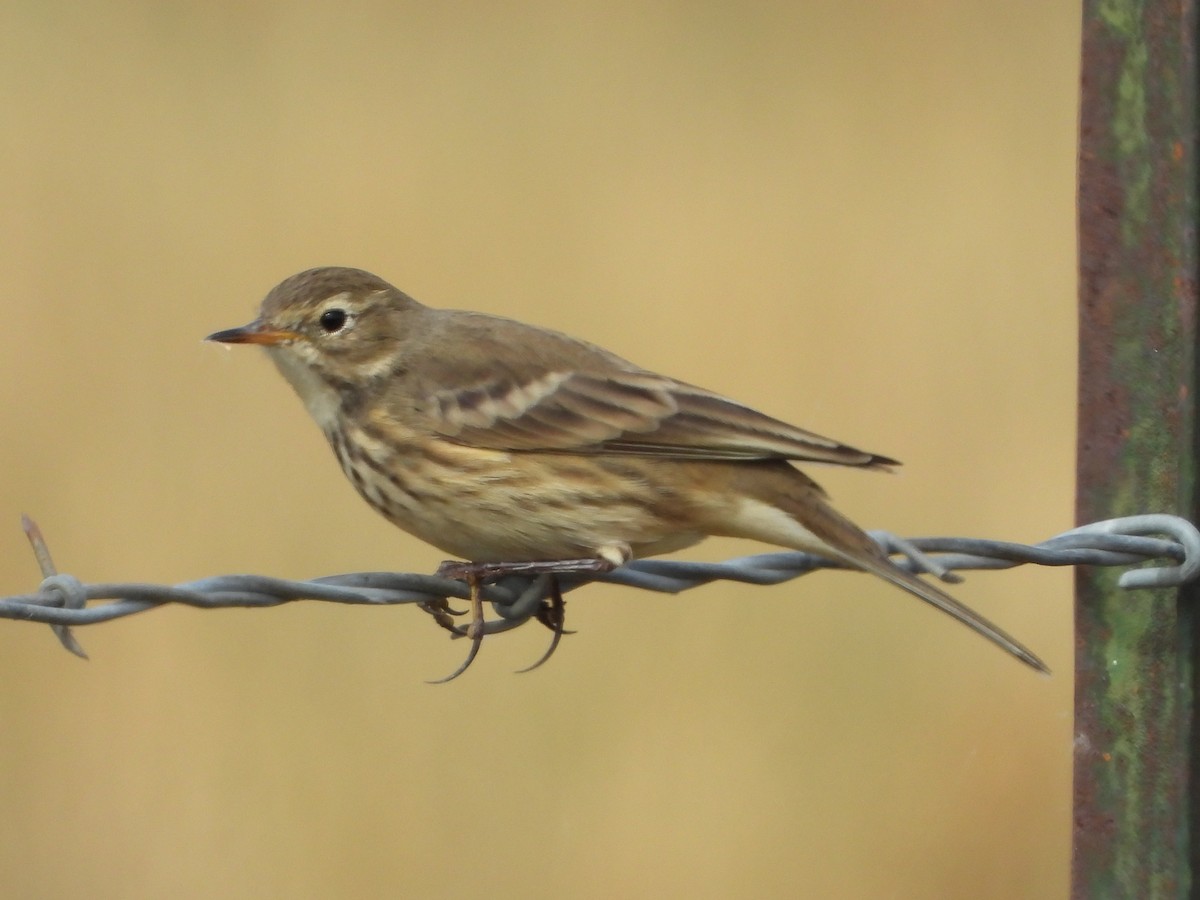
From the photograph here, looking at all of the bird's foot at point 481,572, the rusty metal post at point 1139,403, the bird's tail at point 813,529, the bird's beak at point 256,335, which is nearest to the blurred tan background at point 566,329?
the bird's beak at point 256,335

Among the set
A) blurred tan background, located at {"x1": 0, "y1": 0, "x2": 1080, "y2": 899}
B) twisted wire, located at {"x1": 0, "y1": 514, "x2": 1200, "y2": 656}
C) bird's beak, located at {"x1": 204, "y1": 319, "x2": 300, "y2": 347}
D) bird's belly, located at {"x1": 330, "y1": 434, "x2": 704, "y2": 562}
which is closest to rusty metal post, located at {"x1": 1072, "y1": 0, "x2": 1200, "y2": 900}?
twisted wire, located at {"x1": 0, "y1": 514, "x2": 1200, "y2": 656}

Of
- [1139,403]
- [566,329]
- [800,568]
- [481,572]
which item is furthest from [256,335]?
[566,329]

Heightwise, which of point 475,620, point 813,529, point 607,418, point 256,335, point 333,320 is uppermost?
point 333,320

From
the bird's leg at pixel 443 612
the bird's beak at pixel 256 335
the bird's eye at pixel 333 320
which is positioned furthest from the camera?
the bird's eye at pixel 333 320

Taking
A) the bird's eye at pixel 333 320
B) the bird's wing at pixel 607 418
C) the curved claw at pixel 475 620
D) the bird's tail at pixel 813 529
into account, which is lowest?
the curved claw at pixel 475 620

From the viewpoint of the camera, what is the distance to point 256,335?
5.91 m

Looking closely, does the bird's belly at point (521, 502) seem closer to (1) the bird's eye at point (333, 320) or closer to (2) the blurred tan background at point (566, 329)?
(1) the bird's eye at point (333, 320)

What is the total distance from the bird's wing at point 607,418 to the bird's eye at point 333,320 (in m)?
0.49

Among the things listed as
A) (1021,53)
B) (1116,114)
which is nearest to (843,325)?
(1021,53)

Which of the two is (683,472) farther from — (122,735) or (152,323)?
(152,323)

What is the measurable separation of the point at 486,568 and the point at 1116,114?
219 cm

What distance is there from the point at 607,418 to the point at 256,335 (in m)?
1.23

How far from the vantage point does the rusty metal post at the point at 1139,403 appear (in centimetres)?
457

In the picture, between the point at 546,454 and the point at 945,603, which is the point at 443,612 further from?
the point at 945,603
